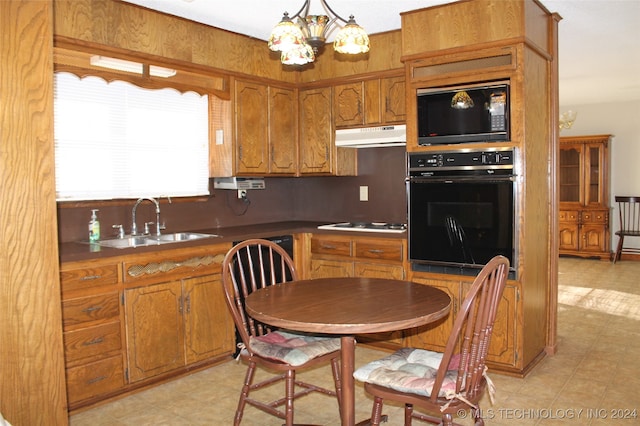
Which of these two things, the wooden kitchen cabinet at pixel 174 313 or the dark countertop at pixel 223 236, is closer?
the dark countertop at pixel 223 236

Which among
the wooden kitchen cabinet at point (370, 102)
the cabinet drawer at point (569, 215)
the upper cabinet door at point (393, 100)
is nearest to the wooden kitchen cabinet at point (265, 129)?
the wooden kitchen cabinet at point (370, 102)

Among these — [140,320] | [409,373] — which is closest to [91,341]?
[140,320]

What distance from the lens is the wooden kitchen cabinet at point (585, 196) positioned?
7902mm

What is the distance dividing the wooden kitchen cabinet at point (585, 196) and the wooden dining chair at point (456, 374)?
6.65 metres

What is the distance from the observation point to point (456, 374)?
2.12 meters

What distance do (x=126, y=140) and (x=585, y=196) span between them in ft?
22.0

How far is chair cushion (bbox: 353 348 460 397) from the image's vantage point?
6.73 feet

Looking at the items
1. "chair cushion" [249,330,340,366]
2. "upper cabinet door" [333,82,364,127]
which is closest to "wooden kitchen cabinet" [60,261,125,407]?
"chair cushion" [249,330,340,366]

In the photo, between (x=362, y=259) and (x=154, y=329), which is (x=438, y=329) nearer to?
(x=362, y=259)

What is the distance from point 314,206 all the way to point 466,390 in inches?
125

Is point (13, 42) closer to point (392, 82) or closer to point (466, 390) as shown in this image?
point (466, 390)

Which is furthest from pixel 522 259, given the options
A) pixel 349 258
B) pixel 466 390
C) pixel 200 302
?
pixel 200 302

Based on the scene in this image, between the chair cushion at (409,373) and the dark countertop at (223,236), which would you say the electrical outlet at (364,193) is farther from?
the chair cushion at (409,373)

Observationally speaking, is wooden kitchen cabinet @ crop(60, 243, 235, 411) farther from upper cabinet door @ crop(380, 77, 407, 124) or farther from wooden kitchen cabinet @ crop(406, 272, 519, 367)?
upper cabinet door @ crop(380, 77, 407, 124)
